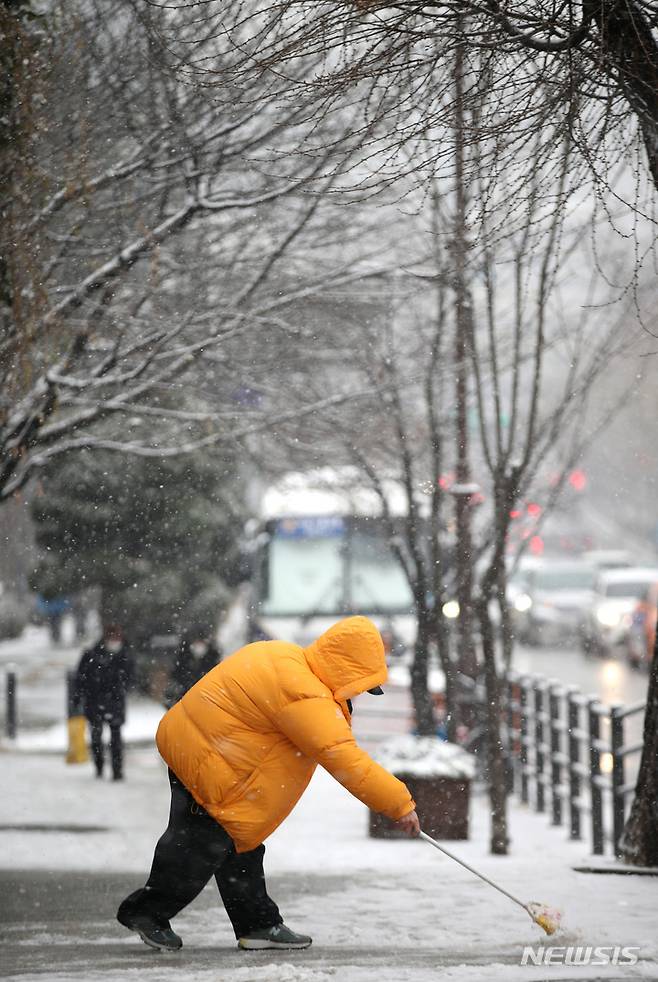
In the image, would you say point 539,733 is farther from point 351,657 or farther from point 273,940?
point 351,657

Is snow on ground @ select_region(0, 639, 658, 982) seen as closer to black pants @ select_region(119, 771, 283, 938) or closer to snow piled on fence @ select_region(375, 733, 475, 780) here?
black pants @ select_region(119, 771, 283, 938)

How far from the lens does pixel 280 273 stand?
11.0m

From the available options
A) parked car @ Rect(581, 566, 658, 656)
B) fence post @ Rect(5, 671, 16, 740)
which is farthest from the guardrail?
parked car @ Rect(581, 566, 658, 656)

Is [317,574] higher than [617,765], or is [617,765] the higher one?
[317,574]

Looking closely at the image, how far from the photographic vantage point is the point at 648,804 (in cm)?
733

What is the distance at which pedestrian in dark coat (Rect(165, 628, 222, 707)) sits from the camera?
42.3ft

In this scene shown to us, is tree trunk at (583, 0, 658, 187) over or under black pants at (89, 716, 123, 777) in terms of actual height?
over

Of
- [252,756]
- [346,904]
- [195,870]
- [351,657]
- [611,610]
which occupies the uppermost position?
[351,657]

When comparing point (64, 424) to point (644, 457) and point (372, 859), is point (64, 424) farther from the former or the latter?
point (644, 457)

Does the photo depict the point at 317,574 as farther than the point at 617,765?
Yes

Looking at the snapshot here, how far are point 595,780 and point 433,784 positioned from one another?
1130 millimetres

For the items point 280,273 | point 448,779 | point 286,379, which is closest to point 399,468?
point 286,379

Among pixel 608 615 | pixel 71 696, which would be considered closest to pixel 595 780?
pixel 71 696

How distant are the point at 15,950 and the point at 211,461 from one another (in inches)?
448
